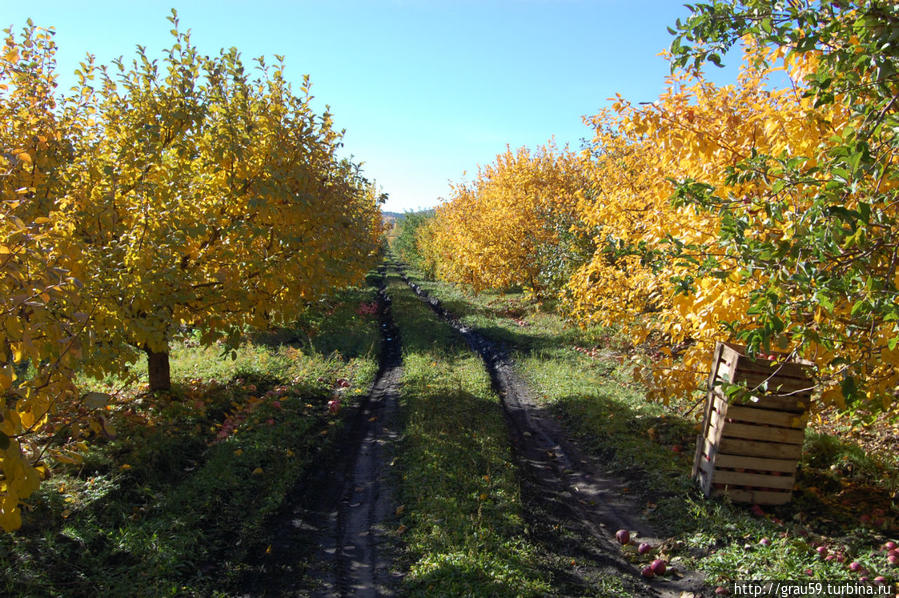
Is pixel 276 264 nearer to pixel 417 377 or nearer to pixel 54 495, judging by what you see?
pixel 54 495

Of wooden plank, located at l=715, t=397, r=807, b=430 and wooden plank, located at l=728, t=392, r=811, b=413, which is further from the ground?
wooden plank, located at l=728, t=392, r=811, b=413

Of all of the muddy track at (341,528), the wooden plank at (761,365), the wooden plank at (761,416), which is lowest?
the muddy track at (341,528)

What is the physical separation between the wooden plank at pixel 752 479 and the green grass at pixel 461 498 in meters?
2.36

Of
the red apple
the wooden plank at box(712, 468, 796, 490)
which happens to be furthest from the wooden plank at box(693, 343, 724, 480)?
the red apple

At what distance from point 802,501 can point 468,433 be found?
4.46 m

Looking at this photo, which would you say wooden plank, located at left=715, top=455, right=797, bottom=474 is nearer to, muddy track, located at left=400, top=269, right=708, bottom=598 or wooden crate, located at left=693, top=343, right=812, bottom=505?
wooden crate, located at left=693, top=343, right=812, bottom=505

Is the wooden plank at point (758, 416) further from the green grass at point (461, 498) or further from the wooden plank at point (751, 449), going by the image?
the green grass at point (461, 498)

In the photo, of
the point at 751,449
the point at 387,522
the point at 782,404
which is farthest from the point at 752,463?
the point at 387,522

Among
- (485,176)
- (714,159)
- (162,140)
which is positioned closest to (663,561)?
(714,159)

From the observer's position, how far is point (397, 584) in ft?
15.4

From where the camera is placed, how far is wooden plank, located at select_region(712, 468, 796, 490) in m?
5.73

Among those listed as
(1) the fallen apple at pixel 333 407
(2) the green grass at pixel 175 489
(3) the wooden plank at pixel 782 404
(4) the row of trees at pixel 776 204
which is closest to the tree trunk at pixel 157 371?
(2) the green grass at pixel 175 489

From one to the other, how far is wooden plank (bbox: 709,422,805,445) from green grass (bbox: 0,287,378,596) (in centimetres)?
541

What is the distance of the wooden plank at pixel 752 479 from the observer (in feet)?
18.8
